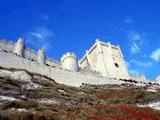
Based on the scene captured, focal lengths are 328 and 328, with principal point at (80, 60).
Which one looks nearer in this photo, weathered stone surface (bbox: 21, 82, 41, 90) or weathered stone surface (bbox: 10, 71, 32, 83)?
weathered stone surface (bbox: 21, 82, 41, 90)

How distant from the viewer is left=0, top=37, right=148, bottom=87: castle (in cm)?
5474

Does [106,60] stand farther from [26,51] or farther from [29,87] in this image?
[29,87]

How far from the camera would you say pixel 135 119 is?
21.3 meters

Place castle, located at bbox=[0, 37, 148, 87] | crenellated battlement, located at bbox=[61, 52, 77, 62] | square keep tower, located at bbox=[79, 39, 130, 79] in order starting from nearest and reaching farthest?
1. castle, located at bbox=[0, 37, 148, 87]
2. crenellated battlement, located at bbox=[61, 52, 77, 62]
3. square keep tower, located at bbox=[79, 39, 130, 79]

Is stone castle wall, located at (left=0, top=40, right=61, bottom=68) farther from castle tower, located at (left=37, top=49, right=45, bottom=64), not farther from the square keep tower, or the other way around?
the square keep tower

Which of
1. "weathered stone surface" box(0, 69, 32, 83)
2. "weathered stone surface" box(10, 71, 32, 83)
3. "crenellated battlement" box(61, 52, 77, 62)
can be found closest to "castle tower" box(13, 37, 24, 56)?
"crenellated battlement" box(61, 52, 77, 62)

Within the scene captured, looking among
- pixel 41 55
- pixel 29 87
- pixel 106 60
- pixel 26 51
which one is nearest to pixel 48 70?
pixel 26 51

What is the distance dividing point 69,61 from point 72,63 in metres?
1.12

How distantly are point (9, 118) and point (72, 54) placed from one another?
59873 millimetres

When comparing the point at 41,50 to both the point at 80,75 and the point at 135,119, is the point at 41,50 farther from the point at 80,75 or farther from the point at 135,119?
the point at 135,119

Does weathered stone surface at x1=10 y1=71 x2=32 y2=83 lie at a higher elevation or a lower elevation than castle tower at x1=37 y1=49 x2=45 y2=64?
lower

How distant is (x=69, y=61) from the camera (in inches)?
2955

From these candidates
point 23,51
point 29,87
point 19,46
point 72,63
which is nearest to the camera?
point 29,87

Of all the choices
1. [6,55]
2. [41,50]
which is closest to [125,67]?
[41,50]
